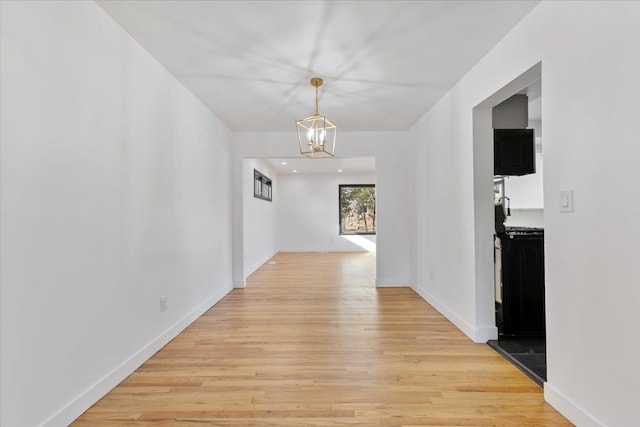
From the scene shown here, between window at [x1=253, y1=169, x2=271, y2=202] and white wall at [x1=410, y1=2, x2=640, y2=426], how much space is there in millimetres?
5359

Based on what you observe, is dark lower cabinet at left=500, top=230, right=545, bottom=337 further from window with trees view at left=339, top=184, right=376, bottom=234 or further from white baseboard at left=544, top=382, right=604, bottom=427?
window with trees view at left=339, top=184, right=376, bottom=234

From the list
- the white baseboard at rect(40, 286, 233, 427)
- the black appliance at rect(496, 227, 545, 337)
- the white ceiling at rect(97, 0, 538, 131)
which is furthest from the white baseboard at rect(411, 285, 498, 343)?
the white baseboard at rect(40, 286, 233, 427)

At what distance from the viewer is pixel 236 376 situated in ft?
7.43

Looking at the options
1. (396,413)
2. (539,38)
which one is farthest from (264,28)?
(396,413)

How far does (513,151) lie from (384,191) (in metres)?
2.00

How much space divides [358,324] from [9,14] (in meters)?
3.20

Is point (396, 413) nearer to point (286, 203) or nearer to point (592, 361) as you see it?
point (592, 361)

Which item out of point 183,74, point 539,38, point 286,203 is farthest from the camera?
point 286,203

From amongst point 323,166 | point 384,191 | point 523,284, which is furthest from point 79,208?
point 323,166

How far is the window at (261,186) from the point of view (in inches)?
279

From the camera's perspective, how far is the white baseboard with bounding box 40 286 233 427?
5.56 feet

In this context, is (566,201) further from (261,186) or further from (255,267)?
(261,186)

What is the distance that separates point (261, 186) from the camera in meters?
7.77

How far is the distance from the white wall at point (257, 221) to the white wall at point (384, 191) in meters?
0.50
